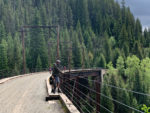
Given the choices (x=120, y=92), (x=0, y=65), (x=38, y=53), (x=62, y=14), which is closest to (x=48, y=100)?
(x=120, y=92)

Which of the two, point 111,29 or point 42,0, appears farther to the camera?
point 42,0

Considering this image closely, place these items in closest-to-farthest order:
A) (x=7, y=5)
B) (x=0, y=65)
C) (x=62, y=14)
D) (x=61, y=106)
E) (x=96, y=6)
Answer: (x=61, y=106)
(x=0, y=65)
(x=7, y=5)
(x=62, y=14)
(x=96, y=6)

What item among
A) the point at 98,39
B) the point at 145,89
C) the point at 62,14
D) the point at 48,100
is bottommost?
the point at 145,89

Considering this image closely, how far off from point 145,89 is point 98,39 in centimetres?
7489

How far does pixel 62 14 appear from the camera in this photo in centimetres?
14800

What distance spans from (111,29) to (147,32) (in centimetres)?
2716

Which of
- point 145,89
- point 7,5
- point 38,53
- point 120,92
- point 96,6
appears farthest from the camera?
point 96,6

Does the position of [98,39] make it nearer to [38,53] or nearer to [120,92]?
[38,53]

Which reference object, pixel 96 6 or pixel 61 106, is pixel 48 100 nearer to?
pixel 61 106

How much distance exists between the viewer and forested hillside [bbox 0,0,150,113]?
2864 inches

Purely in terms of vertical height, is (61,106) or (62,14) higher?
(62,14)

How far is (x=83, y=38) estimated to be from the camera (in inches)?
5133

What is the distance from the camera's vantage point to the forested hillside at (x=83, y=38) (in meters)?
72.8

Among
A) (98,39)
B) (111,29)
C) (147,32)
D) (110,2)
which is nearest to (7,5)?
(98,39)
